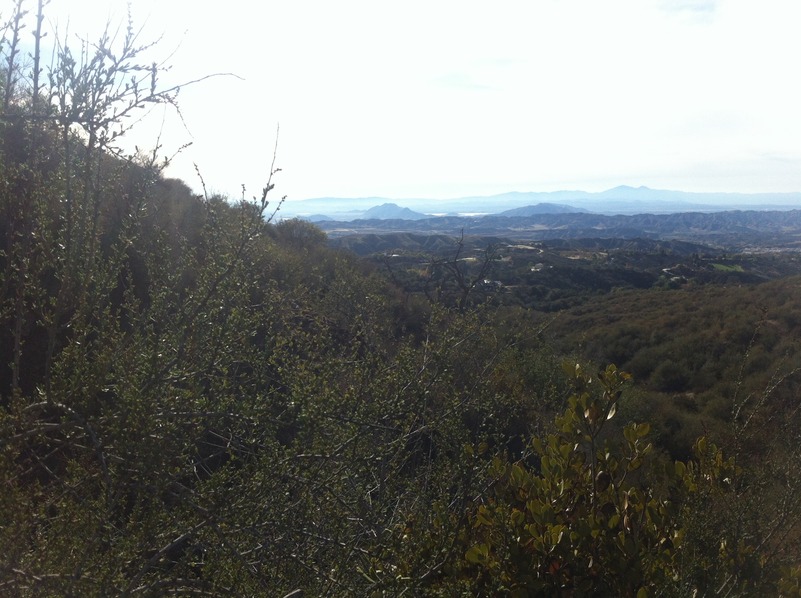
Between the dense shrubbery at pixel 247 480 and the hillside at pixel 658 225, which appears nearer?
the dense shrubbery at pixel 247 480

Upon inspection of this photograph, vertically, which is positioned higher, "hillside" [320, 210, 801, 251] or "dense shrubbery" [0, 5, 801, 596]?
"hillside" [320, 210, 801, 251]

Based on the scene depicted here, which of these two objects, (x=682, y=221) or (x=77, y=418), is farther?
(x=682, y=221)

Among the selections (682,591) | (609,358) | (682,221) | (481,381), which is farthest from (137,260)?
(682,221)

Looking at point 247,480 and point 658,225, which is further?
point 658,225

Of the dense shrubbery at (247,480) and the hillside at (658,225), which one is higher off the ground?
the hillside at (658,225)

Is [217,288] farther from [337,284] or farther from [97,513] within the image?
[337,284]

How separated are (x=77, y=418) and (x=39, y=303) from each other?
448 millimetres

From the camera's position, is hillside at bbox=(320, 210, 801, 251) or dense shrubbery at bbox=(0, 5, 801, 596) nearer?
dense shrubbery at bbox=(0, 5, 801, 596)

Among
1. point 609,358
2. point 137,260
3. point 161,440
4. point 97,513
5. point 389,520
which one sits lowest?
point 609,358

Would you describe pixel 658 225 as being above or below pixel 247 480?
above

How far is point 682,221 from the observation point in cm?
15138

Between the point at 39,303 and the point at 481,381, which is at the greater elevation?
the point at 39,303

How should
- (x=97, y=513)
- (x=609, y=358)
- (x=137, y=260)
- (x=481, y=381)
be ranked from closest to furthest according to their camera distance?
(x=97, y=513) → (x=481, y=381) → (x=137, y=260) → (x=609, y=358)

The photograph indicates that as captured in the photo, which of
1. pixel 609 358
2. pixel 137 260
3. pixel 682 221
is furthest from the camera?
pixel 682 221
